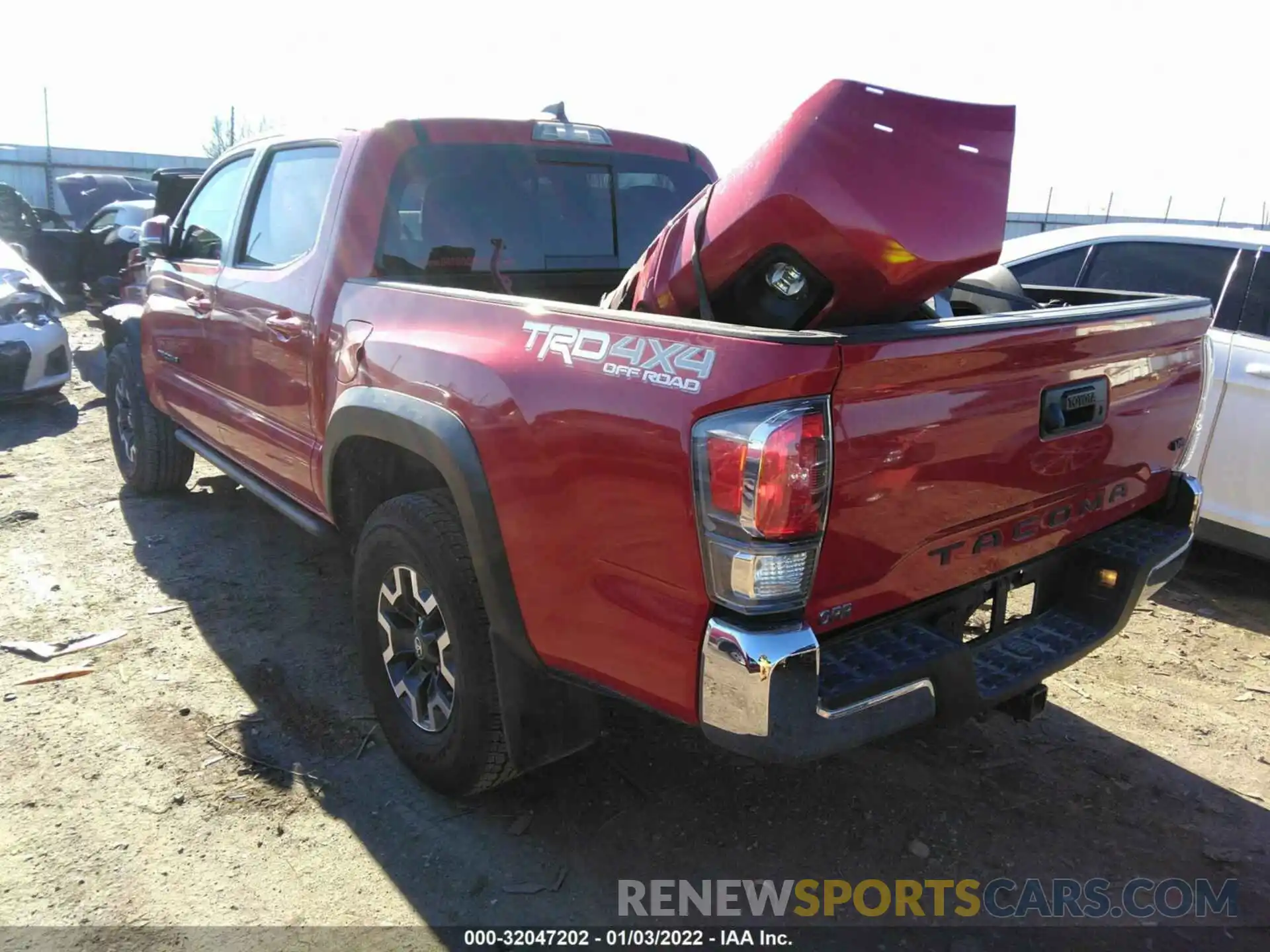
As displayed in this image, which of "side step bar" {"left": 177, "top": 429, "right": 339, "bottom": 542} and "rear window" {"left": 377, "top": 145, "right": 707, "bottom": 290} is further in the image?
"side step bar" {"left": 177, "top": 429, "right": 339, "bottom": 542}

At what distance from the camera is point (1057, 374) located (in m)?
2.34

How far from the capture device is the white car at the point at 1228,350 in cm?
445

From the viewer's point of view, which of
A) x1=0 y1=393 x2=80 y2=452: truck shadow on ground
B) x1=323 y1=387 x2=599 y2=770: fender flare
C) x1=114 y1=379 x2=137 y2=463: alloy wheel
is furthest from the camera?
x1=0 y1=393 x2=80 y2=452: truck shadow on ground

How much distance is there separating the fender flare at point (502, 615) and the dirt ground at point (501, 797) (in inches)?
16.3

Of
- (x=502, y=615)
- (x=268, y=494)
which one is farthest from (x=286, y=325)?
(x=502, y=615)

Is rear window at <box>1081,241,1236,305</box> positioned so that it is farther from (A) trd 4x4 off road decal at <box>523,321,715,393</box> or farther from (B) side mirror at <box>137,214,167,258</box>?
(B) side mirror at <box>137,214,167,258</box>

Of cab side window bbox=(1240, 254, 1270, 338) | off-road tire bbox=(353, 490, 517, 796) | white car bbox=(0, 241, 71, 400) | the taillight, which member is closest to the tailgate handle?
the taillight

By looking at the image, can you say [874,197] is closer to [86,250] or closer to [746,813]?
[746,813]

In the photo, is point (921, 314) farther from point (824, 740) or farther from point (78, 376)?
point (78, 376)

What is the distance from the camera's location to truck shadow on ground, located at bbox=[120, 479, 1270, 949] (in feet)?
8.62

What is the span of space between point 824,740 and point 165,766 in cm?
231

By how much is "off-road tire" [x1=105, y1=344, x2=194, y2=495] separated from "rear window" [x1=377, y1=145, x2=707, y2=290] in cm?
280

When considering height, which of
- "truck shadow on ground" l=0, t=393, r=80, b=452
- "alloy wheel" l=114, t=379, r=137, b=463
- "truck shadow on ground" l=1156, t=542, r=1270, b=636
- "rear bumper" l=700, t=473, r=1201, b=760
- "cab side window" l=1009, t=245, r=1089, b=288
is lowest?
"truck shadow on ground" l=0, t=393, r=80, b=452

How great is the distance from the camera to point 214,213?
462cm
